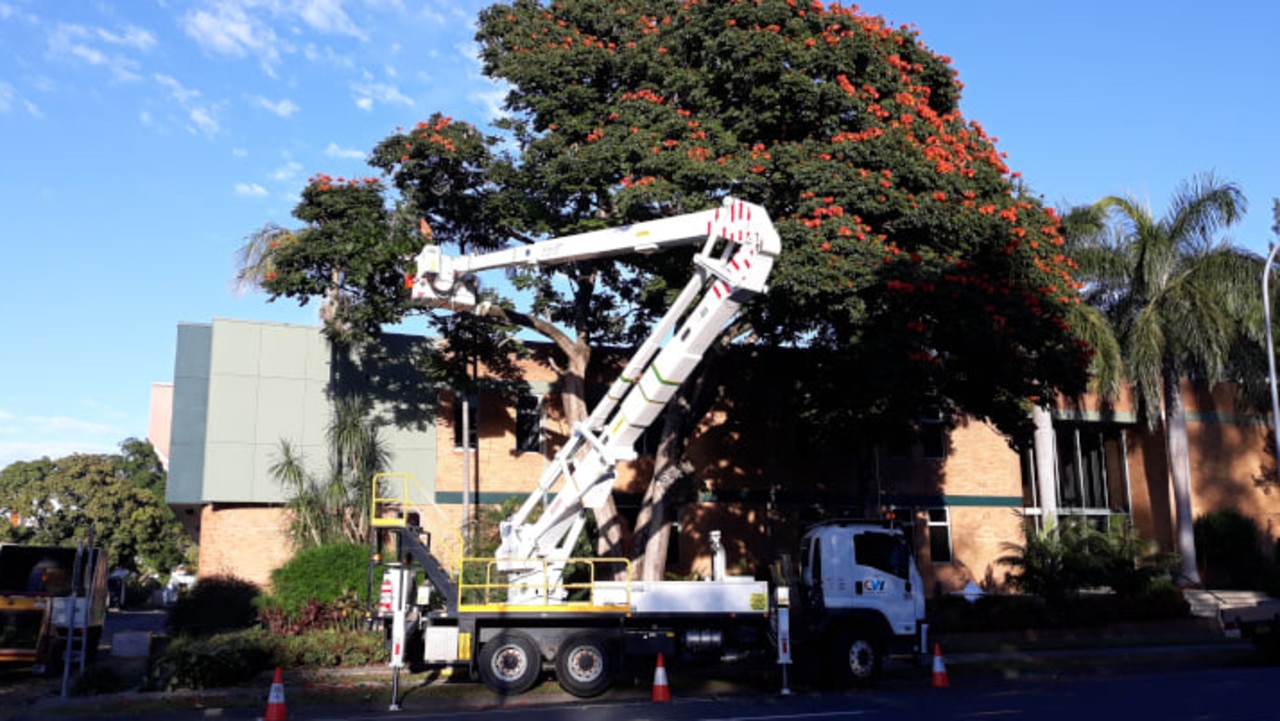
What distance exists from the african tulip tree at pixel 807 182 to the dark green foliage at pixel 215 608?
8842mm

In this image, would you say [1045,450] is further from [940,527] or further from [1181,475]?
[1181,475]

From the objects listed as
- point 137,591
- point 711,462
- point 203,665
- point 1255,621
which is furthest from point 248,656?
point 137,591

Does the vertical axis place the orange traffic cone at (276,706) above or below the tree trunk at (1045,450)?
below

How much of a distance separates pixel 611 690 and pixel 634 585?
2069 millimetres

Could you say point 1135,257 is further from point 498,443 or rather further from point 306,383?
point 306,383

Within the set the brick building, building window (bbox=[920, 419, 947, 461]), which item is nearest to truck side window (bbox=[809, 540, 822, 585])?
the brick building

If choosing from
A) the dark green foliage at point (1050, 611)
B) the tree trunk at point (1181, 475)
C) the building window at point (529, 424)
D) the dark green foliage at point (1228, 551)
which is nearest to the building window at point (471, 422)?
the building window at point (529, 424)

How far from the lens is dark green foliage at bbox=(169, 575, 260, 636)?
79.4 feet

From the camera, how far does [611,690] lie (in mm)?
17516

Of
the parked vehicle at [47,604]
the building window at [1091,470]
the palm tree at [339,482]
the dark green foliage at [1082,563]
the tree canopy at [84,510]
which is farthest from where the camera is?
the tree canopy at [84,510]

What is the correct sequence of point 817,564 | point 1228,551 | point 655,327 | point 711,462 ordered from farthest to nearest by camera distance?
point 1228,551 → point 711,462 → point 817,564 → point 655,327

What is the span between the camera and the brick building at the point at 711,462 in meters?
26.4

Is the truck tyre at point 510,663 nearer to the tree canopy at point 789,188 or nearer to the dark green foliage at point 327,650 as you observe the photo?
the dark green foliage at point 327,650

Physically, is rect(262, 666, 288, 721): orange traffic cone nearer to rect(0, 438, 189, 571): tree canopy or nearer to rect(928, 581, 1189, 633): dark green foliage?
rect(928, 581, 1189, 633): dark green foliage
